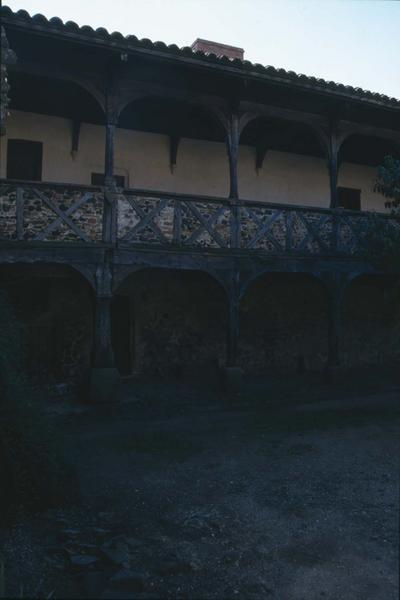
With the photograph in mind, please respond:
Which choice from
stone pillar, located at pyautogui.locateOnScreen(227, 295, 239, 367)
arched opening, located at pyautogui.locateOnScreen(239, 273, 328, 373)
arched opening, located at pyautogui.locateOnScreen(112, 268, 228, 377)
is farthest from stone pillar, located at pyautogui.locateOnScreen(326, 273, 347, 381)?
arched opening, located at pyautogui.locateOnScreen(112, 268, 228, 377)

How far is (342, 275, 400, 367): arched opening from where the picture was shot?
581 inches

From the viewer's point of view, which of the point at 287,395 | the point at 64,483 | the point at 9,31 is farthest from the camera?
the point at 287,395

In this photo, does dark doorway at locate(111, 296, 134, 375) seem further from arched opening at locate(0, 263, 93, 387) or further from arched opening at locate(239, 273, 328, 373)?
arched opening at locate(239, 273, 328, 373)

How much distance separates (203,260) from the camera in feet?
34.4

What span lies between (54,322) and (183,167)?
5.19 m

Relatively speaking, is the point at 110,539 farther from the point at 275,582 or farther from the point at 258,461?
the point at 258,461

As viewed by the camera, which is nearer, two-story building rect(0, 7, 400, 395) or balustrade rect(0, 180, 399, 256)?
balustrade rect(0, 180, 399, 256)

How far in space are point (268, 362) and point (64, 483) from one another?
Answer: 29.6ft

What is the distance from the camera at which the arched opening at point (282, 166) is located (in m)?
13.3

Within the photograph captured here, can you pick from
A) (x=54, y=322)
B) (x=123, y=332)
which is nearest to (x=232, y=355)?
(x=123, y=332)

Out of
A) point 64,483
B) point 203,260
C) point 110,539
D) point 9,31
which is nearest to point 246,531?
point 110,539

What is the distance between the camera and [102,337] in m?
9.77

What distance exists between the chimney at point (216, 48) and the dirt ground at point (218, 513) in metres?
10.9

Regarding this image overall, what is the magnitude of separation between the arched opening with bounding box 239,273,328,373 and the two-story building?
0.04m
